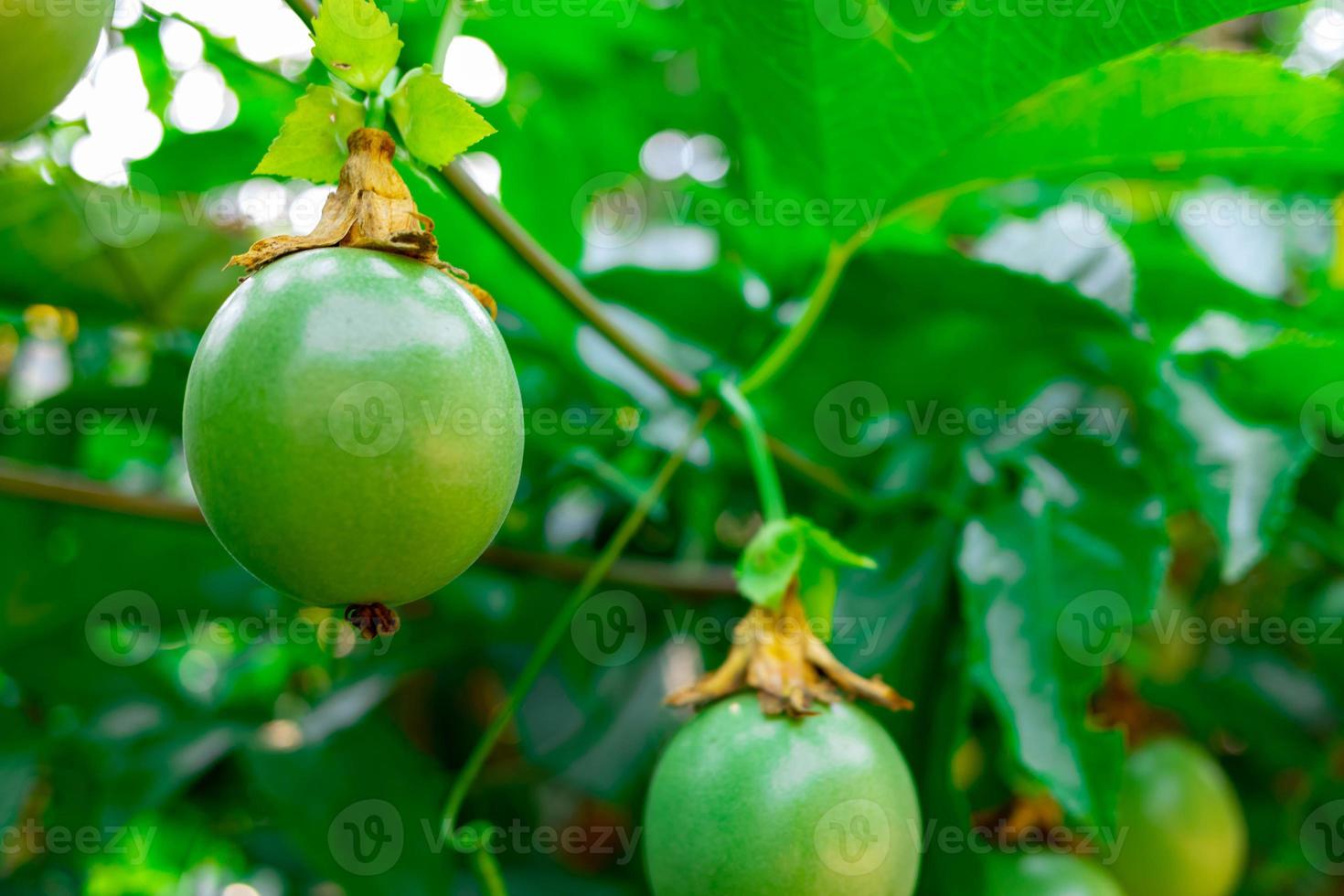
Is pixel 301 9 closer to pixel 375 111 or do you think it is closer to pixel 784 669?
pixel 375 111

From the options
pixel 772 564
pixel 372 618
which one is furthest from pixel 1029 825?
pixel 372 618

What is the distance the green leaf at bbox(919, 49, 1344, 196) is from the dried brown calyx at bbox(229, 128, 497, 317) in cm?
40

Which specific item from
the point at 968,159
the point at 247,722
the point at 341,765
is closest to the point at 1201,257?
the point at 968,159

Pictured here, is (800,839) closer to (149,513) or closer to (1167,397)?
(1167,397)

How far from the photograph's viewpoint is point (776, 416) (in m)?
1.01

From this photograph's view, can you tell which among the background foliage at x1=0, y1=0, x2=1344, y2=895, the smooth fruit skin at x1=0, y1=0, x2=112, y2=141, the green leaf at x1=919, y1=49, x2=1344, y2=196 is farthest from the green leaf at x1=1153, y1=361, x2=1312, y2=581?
the smooth fruit skin at x1=0, y1=0, x2=112, y2=141

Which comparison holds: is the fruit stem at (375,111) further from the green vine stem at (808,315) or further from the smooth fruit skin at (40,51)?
the green vine stem at (808,315)

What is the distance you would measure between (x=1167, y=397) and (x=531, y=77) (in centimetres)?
82

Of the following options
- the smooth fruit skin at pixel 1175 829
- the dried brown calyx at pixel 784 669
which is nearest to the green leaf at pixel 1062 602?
the dried brown calyx at pixel 784 669

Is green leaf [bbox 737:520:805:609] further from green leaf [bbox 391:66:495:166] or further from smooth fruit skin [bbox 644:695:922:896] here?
green leaf [bbox 391:66:495:166]

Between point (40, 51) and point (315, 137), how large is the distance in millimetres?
108

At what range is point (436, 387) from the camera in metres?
0.39

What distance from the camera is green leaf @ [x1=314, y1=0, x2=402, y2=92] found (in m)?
0.41

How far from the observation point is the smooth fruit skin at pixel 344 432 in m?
0.38
